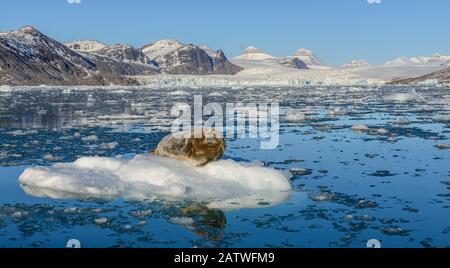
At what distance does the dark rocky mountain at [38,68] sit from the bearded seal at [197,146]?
11673cm

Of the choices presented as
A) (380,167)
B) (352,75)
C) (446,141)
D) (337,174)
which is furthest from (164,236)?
(352,75)

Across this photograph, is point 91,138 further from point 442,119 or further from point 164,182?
point 442,119

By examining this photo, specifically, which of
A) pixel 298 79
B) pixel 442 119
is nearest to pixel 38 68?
pixel 298 79

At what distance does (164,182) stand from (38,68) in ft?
465

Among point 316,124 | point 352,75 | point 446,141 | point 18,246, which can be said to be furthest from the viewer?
point 352,75

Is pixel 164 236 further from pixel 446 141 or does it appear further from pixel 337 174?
pixel 446 141

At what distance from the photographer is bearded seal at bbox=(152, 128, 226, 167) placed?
10.4 m

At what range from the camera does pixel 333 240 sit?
257 inches

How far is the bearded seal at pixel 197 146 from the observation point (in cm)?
1036

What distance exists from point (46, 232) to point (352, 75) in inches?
5001

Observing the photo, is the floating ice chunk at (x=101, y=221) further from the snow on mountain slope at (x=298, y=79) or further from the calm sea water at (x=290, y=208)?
the snow on mountain slope at (x=298, y=79)

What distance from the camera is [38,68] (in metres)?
140

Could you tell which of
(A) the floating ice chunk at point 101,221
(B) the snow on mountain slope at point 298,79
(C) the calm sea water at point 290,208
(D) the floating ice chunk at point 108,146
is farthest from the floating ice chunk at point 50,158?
(B) the snow on mountain slope at point 298,79

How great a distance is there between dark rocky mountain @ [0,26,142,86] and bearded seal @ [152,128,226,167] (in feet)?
383
